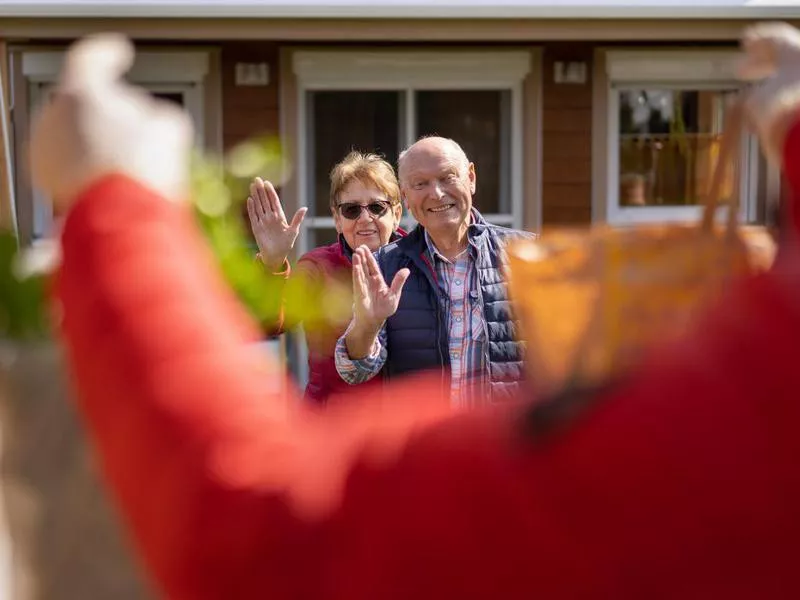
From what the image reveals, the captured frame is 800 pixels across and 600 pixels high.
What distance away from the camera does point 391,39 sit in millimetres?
7203

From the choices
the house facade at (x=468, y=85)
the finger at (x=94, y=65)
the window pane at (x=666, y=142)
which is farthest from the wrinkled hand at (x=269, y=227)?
the window pane at (x=666, y=142)

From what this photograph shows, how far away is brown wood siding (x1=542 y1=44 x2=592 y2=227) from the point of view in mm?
7750

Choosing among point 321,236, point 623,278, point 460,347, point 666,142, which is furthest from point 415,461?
point 666,142

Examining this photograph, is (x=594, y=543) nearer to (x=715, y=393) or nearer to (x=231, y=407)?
(x=715, y=393)

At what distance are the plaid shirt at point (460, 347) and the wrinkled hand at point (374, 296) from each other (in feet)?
0.31

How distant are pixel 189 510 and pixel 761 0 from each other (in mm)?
7721

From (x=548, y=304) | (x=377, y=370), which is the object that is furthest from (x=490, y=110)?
(x=548, y=304)

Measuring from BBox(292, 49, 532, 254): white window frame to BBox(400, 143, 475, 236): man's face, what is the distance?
4069 millimetres

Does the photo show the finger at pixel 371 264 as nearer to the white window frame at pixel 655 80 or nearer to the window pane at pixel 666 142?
the white window frame at pixel 655 80

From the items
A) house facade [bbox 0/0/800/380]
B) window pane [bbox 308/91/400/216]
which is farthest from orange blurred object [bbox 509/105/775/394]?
window pane [bbox 308/91/400/216]

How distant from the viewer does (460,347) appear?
126 inches

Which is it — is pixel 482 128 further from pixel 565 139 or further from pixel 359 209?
pixel 359 209

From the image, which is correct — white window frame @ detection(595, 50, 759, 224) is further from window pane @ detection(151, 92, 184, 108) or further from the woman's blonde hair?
the woman's blonde hair

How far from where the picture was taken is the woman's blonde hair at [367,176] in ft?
12.2
